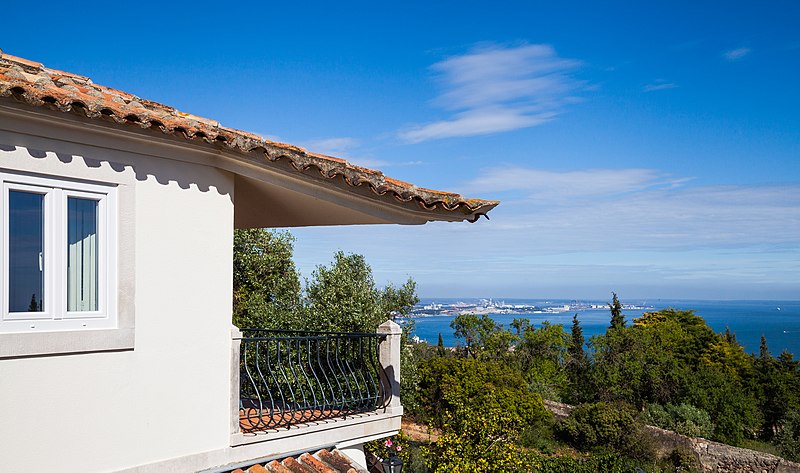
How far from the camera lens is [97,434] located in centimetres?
547

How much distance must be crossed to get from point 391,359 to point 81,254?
147 inches

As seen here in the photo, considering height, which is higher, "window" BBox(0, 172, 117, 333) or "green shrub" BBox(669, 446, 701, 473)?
"window" BBox(0, 172, 117, 333)

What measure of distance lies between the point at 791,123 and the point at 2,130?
2314 inches

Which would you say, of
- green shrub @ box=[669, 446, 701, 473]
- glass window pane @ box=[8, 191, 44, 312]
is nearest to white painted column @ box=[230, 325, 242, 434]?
glass window pane @ box=[8, 191, 44, 312]

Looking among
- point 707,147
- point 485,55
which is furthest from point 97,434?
point 707,147

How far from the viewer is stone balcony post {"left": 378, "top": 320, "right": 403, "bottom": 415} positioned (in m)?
7.78

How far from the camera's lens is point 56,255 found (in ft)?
17.2

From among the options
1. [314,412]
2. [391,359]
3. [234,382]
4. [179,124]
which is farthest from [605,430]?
[179,124]

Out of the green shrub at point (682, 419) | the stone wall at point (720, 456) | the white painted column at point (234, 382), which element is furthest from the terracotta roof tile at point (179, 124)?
the green shrub at point (682, 419)

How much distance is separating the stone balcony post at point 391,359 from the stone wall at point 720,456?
19624mm

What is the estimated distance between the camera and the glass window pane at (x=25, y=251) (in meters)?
5.09

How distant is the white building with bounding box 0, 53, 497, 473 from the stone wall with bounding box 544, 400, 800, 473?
827 inches

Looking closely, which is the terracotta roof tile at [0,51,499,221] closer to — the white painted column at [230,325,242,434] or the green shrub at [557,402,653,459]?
the white painted column at [230,325,242,434]

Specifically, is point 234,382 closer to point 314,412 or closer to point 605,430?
point 314,412
